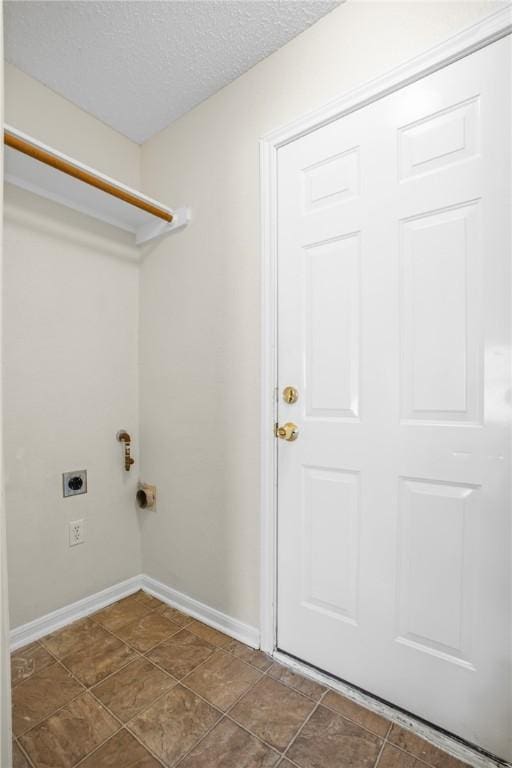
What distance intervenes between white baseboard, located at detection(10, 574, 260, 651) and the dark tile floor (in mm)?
43

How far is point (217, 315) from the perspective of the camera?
67.3 inches

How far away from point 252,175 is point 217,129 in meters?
0.34

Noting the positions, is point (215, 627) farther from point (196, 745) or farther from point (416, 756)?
point (416, 756)

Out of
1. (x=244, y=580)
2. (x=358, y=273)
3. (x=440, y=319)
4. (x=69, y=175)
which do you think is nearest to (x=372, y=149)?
(x=358, y=273)

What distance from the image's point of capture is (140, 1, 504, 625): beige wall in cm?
143

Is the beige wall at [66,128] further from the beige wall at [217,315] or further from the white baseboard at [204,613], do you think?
the white baseboard at [204,613]

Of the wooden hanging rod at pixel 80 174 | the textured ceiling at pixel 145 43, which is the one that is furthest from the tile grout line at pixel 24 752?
the textured ceiling at pixel 145 43

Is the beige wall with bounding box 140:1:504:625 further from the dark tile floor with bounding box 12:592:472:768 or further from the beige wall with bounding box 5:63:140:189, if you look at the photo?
the dark tile floor with bounding box 12:592:472:768

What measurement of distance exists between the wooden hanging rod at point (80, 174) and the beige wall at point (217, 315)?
168 millimetres

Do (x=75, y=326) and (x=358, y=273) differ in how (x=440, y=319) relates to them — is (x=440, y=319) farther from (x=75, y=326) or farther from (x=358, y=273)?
(x=75, y=326)

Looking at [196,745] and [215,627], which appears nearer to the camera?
[196,745]

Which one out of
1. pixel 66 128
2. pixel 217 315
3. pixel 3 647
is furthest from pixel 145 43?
pixel 3 647

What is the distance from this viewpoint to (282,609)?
151 cm

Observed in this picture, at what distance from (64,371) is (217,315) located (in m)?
0.73
